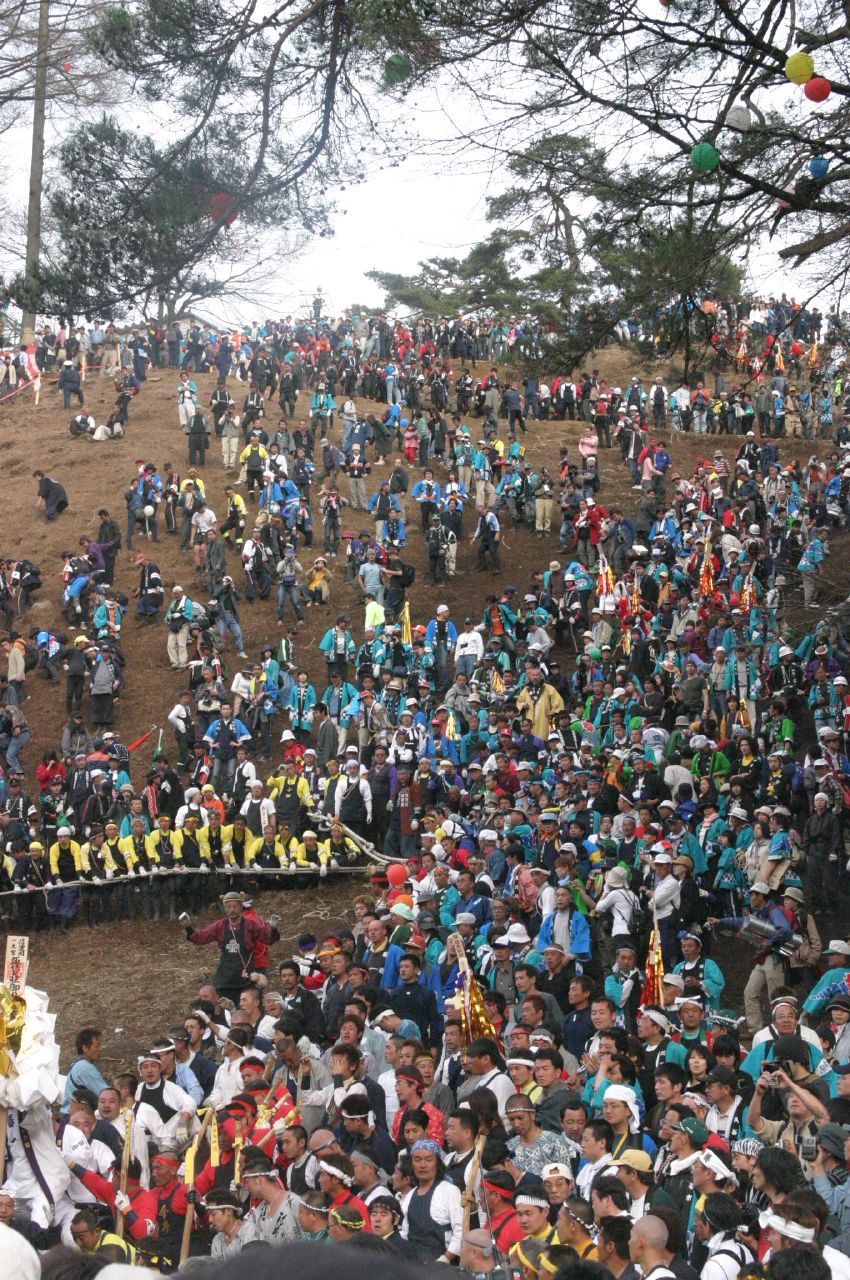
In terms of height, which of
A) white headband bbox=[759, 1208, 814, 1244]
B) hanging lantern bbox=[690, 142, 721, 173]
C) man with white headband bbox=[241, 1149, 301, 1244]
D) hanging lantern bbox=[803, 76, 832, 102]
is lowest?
man with white headband bbox=[241, 1149, 301, 1244]

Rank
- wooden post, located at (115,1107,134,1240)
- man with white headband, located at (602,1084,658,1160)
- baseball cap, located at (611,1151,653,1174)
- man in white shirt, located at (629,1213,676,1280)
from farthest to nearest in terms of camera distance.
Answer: wooden post, located at (115,1107,134,1240), man with white headband, located at (602,1084,658,1160), baseball cap, located at (611,1151,653,1174), man in white shirt, located at (629,1213,676,1280)

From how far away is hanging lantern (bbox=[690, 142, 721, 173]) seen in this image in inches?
400

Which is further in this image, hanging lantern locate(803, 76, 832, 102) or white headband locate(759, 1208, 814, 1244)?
hanging lantern locate(803, 76, 832, 102)

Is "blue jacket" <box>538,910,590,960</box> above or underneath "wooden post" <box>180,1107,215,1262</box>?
above

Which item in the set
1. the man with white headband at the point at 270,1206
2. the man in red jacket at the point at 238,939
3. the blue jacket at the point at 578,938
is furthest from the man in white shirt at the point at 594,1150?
the man in red jacket at the point at 238,939

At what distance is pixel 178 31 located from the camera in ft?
44.5

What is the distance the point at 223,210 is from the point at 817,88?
20.3ft

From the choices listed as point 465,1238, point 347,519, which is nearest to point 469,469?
point 347,519

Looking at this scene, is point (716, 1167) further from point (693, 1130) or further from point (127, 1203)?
point (127, 1203)

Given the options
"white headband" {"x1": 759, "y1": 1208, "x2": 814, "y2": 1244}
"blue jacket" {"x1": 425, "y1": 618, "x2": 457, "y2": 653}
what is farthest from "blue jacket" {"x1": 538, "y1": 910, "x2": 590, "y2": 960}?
"blue jacket" {"x1": 425, "y1": 618, "x2": 457, "y2": 653}

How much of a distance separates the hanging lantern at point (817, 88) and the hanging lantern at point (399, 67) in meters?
2.98

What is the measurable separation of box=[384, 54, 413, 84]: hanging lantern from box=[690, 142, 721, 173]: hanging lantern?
225 centimetres

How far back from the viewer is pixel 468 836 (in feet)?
46.5

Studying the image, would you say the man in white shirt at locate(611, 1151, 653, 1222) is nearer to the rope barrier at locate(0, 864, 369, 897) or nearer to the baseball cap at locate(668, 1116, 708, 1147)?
the baseball cap at locate(668, 1116, 708, 1147)
